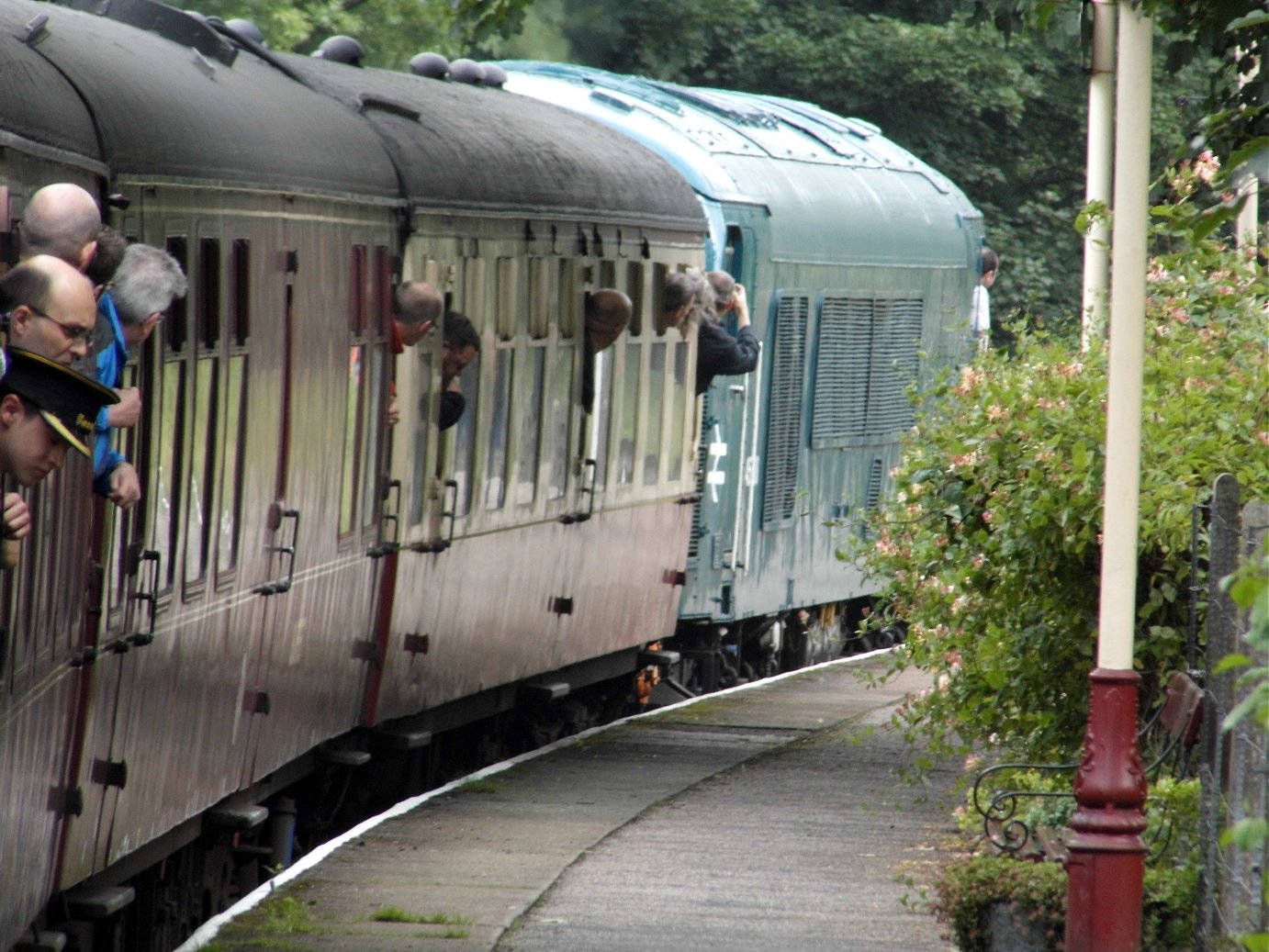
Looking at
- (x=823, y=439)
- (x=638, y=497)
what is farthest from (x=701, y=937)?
(x=823, y=439)

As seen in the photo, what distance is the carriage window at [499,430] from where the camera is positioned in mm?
12305

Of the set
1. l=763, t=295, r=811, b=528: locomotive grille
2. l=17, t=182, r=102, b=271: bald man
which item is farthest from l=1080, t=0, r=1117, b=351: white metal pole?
l=17, t=182, r=102, b=271: bald man

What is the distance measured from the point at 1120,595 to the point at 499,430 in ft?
16.5

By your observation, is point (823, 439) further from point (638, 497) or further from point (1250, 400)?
point (1250, 400)

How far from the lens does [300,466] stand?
9.47 meters

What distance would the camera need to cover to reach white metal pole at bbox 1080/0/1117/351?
11709mm

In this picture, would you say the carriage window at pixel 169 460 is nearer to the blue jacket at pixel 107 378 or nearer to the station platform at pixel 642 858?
the blue jacket at pixel 107 378

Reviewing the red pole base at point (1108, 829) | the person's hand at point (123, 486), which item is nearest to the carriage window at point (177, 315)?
the person's hand at point (123, 486)

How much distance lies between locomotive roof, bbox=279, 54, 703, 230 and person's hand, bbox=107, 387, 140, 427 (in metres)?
4.34

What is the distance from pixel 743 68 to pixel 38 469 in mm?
31851

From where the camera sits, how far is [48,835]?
6.73m

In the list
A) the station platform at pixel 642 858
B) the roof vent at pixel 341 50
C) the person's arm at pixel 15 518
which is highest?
the roof vent at pixel 341 50

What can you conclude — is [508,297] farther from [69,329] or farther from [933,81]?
[933,81]

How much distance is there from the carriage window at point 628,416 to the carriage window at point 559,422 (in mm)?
822
